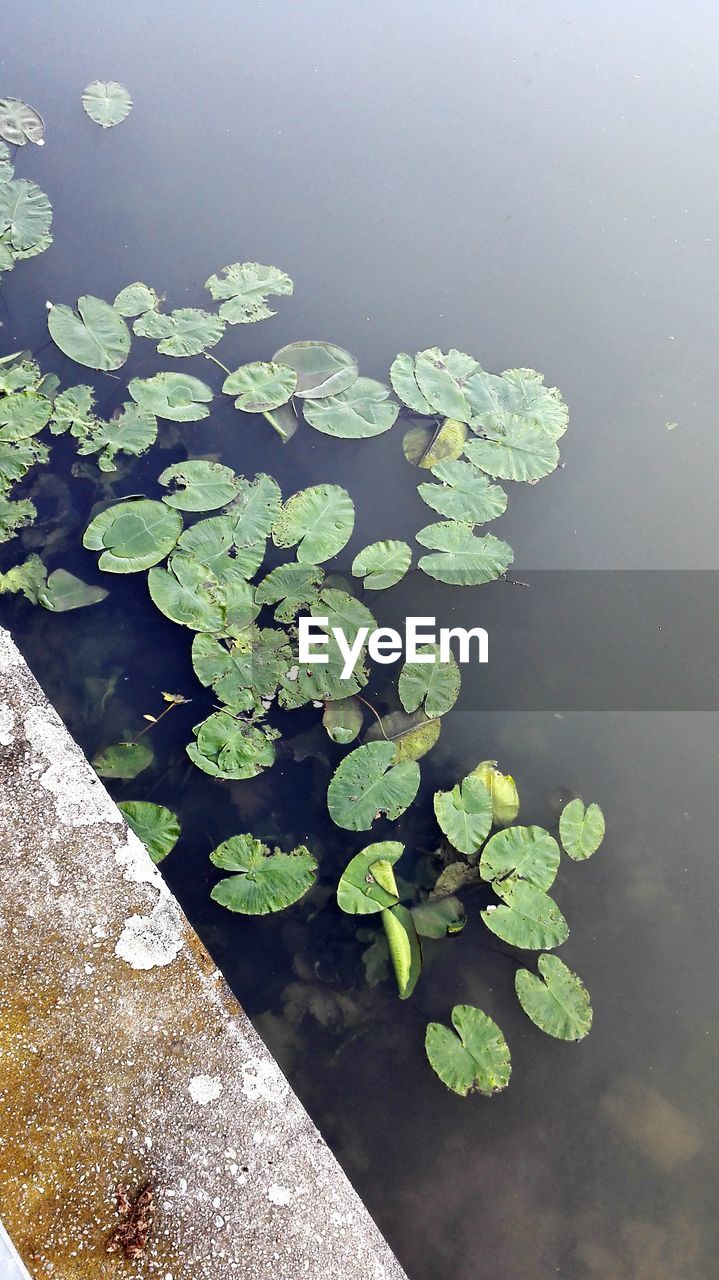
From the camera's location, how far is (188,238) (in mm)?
4668

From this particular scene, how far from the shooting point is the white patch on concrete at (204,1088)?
2250 mm

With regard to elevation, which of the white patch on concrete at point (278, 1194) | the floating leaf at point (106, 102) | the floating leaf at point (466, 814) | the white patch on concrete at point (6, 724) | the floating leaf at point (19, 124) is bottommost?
the white patch on concrete at point (278, 1194)

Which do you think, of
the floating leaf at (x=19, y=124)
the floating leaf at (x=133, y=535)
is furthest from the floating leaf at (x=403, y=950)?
the floating leaf at (x=19, y=124)

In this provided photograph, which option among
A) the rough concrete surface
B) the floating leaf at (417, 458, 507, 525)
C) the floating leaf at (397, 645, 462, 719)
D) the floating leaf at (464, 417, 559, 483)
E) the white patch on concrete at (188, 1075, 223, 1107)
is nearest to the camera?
the rough concrete surface

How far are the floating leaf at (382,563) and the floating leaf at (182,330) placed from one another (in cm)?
159

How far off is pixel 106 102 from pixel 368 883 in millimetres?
5291

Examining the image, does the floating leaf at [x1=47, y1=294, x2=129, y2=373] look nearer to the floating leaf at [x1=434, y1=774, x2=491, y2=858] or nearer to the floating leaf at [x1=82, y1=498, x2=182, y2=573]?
the floating leaf at [x1=82, y1=498, x2=182, y2=573]

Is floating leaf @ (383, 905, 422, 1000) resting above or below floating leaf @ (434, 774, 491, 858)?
below

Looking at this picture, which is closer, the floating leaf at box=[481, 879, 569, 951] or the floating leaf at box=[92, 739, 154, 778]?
the floating leaf at box=[481, 879, 569, 951]

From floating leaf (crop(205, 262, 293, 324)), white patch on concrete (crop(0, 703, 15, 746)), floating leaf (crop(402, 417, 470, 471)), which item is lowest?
white patch on concrete (crop(0, 703, 15, 746))

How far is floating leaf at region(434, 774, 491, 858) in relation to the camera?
302cm

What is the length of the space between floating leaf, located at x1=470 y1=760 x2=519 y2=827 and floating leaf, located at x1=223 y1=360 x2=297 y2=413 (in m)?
2.15

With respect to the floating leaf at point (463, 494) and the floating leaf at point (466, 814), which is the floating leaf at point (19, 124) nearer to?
the floating leaf at point (463, 494)

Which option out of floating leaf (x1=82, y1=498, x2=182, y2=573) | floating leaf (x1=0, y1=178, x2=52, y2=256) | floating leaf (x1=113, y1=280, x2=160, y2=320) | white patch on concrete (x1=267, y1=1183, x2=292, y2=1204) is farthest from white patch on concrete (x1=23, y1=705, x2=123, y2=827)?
floating leaf (x1=0, y1=178, x2=52, y2=256)
